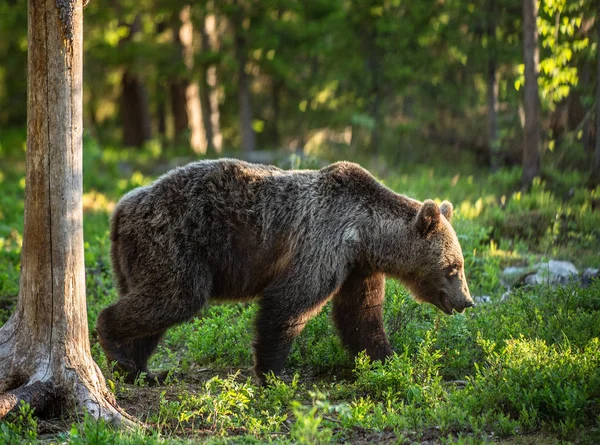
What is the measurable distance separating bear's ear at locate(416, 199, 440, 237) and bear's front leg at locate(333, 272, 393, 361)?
0.61m

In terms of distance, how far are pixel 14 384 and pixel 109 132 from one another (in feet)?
92.6

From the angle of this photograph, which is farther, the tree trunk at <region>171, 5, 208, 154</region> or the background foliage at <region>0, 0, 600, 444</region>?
the tree trunk at <region>171, 5, 208, 154</region>

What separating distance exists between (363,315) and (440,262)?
0.89 meters

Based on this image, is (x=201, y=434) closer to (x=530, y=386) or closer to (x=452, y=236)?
(x=530, y=386)

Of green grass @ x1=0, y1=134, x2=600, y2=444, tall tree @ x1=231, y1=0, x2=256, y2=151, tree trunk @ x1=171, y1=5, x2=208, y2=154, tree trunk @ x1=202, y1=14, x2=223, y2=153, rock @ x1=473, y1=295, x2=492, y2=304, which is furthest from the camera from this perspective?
tree trunk @ x1=171, y1=5, x2=208, y2=154

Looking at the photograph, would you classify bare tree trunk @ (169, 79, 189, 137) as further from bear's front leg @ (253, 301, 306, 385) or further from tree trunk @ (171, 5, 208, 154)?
bear's front leg @ (253, 301, 306, 385)

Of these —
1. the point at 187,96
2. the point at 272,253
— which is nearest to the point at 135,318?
the point at 272,253

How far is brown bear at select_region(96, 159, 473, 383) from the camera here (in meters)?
6.43

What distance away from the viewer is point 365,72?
18094 millimetres

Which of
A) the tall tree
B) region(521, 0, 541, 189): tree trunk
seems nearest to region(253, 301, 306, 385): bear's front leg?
region(521, 0, 541, 189): tree trunk

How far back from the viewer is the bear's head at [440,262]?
6914 mm

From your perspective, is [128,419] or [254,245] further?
[254,245]

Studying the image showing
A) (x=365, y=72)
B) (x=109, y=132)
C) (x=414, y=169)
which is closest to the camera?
(x=414, y=169)

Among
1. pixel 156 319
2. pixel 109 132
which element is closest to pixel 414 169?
pixel 156 319
